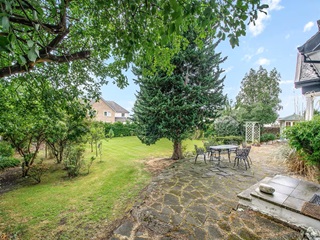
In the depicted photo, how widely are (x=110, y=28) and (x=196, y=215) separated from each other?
4.40 m

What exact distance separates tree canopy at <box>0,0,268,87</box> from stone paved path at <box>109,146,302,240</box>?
10.1ft

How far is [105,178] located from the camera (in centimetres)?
705

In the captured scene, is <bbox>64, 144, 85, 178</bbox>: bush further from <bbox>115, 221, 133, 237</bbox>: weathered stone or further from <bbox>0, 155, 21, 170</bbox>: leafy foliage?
<bbox>115, 221, 133, 237</bbox>: weathered stone

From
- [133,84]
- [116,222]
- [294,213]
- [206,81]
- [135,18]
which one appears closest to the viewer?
[135,18]

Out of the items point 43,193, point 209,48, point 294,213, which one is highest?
point 209,48

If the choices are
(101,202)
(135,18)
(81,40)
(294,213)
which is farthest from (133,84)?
(294,213)

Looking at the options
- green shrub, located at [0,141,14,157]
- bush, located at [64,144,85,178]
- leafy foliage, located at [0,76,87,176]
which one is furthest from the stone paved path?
green shrub, located at [0,141,14,157]

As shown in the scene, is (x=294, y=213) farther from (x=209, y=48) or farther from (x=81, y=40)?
(x=209, y=48)

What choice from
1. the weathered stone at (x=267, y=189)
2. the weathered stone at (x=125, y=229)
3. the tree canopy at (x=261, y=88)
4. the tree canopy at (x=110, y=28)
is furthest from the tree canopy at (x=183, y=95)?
the tree canopy at (x=261, y=88)

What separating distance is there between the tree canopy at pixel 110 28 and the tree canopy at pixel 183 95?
3393mm

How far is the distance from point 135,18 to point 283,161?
8.37m

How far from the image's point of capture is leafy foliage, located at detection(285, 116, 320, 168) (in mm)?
4520

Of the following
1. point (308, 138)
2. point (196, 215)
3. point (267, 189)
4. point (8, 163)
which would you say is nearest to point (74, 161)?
point (8, 163)

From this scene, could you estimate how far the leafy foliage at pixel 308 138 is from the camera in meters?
4.52
